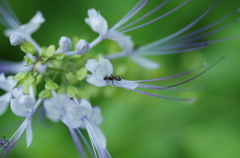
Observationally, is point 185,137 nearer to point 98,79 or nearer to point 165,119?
point 165,119

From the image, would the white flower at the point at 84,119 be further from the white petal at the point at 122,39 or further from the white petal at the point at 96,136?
the white petal at the point at 122,39

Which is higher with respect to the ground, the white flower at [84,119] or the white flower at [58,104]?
the white flower at [58,104]

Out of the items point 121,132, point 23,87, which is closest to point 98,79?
point 23,87

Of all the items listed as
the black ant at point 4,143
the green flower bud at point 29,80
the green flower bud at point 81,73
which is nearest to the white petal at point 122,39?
the green flower bud at point 81,73

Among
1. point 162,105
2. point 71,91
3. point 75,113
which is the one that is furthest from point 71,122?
point 162,105

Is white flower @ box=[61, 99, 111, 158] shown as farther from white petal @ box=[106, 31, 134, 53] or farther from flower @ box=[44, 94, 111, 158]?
white petal @ box=[106, 31, 134, 53]

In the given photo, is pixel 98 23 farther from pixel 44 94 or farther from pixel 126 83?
pixel 44 94

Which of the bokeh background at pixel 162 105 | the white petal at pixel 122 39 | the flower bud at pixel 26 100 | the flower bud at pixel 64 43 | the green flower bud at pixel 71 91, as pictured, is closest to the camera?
the flower bud at pixel 26 100

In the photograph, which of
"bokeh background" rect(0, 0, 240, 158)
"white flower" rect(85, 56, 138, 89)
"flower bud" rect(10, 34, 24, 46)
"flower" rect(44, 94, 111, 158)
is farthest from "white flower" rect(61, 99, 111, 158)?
"bokeh background" rect(0, 0, 240, 158)
